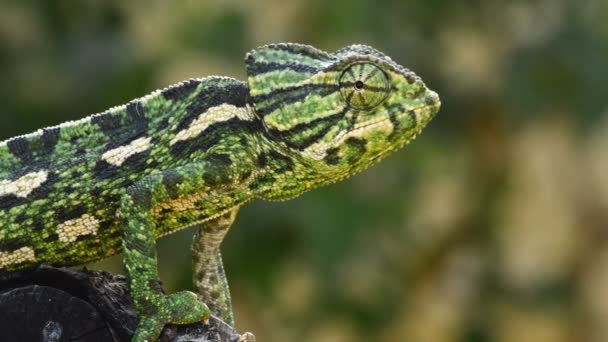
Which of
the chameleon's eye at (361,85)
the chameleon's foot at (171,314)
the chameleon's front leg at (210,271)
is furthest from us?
the chameleon's front leg at (210,271)

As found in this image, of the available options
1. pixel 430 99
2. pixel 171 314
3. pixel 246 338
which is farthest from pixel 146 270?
pixel 430 99

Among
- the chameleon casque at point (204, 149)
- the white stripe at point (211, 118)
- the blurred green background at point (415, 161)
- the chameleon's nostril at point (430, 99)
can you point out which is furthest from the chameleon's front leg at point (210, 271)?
the blurred green background at point (415, 161)

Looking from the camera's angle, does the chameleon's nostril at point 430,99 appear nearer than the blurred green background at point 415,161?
Yes

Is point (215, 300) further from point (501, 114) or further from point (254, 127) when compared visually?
point (501, 114)

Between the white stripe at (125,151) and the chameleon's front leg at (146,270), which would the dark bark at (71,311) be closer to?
the chameleon's front leg at (146,270)

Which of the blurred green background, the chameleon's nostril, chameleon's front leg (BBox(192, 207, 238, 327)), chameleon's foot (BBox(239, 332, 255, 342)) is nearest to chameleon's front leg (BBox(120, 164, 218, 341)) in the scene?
chameleon's foot (BBox(239, 332, 255, 342))

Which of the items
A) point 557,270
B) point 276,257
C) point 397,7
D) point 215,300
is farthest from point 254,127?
point 557,270
